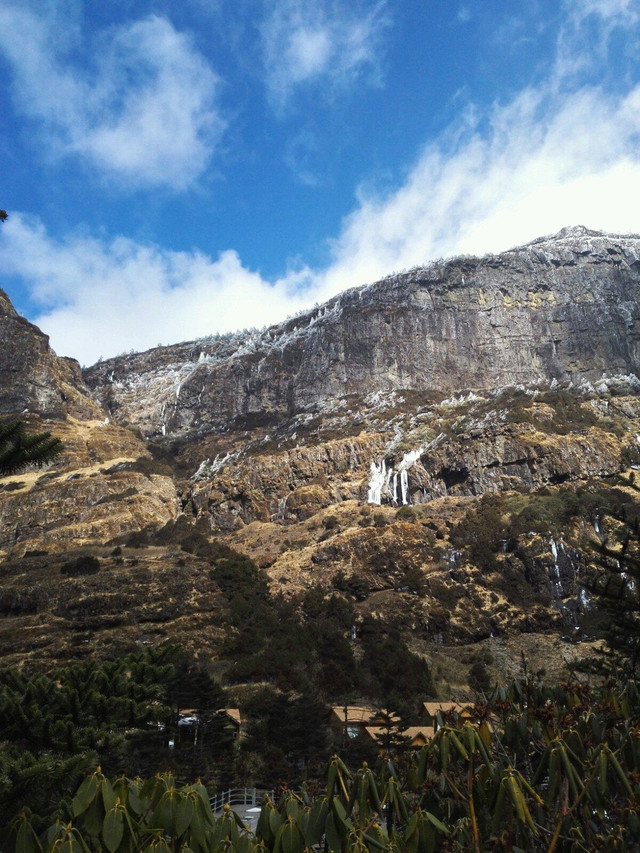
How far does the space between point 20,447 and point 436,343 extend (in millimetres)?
108935

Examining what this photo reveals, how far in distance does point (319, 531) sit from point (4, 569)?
103 feet

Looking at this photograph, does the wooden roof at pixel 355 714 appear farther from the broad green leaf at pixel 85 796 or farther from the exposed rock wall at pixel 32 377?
the exposed rock wall at pixel 32 377

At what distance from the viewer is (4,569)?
195ft

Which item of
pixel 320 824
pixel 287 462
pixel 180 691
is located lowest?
pixel 180 691

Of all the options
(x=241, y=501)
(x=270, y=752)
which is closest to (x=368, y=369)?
(x=241, y=501)

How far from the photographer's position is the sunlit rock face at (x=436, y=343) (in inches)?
4400

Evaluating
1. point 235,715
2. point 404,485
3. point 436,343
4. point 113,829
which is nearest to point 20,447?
point 113,829

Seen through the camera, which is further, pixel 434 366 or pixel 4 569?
pixel 434 366

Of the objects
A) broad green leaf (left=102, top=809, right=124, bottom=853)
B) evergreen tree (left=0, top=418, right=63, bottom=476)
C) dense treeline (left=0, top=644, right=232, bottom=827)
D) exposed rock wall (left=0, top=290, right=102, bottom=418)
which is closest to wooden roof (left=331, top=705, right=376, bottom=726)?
dense treeline (left=0, top=644, right=232, bottom=827)

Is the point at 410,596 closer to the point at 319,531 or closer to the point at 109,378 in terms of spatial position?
the point at 319,531

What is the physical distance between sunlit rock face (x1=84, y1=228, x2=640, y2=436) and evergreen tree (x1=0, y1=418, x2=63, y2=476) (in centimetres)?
9809

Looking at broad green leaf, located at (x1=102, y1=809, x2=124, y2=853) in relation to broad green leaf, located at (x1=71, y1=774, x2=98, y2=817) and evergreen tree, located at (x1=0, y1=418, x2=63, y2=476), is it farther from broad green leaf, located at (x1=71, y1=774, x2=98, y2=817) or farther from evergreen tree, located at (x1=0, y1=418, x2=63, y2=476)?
evergreen tree, located at (x1=0, y1=418, x2=63, y2=476)

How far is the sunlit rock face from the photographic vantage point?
112 m

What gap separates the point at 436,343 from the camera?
114250 millimetres
